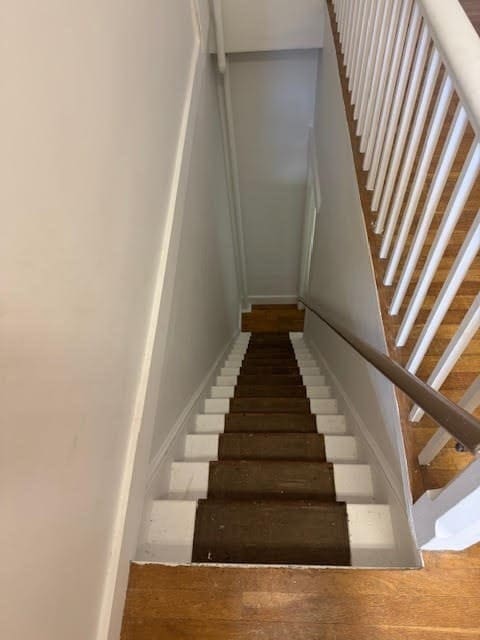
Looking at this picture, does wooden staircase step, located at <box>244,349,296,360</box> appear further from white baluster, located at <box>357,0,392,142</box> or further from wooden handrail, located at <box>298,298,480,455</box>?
wooden handrail, located at <box>298,298,480,455</box>

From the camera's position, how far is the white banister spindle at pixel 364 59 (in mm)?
1566

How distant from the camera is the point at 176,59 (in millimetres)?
1672

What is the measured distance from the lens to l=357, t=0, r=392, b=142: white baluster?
1382 millimetres

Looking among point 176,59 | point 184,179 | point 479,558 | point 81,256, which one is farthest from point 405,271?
point 176,59

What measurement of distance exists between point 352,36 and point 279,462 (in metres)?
2.11

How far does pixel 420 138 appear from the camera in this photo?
1.17 m

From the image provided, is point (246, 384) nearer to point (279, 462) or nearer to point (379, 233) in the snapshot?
point (279, 462)

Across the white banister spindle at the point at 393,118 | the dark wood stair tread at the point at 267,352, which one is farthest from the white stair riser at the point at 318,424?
the dark wood stair tread at the point at 267,352

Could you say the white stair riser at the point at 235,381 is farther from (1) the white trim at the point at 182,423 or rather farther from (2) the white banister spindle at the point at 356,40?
(2) the white banister spindle at the point at 356,40

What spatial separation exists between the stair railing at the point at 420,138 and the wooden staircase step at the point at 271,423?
2.89ft

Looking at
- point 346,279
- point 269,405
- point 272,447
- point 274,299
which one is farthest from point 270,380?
point 274,299

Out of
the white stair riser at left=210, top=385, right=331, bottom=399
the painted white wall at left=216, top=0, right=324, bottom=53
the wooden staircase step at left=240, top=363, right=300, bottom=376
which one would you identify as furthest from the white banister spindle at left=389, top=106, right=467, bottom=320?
the painted white wall at left=216, top=0, right=324, bottom=53

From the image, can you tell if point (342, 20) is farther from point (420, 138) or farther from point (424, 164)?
point (424, 164)

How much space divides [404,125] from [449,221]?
1.58 ft
